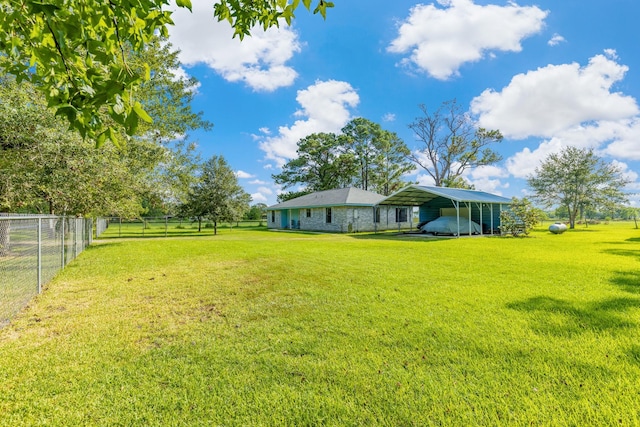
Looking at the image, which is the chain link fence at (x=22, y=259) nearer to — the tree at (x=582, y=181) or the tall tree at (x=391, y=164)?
the tall tree at (x=391, y=164)

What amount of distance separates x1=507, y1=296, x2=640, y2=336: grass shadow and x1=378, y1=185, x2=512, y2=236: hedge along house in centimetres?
1299

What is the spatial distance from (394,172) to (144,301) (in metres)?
37.0

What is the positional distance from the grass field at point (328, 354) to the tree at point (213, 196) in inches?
754

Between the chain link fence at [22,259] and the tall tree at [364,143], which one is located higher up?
the tall tree at [364,143]

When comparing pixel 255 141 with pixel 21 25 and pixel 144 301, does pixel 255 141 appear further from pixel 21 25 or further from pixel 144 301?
pixel 21 25

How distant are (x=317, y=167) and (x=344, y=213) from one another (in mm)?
16308

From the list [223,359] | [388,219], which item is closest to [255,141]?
[388,219]

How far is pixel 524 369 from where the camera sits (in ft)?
8.70

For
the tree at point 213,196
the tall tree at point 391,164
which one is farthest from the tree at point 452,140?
the tree at point 213,196

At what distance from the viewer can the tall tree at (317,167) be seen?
122ft

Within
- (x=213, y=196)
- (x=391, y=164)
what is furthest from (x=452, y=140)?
(x=213, y=196)

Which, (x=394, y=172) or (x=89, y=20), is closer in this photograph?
(x=89, y=20)

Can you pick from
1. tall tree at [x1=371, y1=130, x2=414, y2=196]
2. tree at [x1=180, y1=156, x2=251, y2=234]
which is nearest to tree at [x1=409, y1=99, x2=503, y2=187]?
tall tree at [x1=371, y1=130, x2=414, y2=196]

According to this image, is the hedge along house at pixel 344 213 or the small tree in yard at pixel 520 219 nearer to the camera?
the small tree in yard at pixel 520 219
